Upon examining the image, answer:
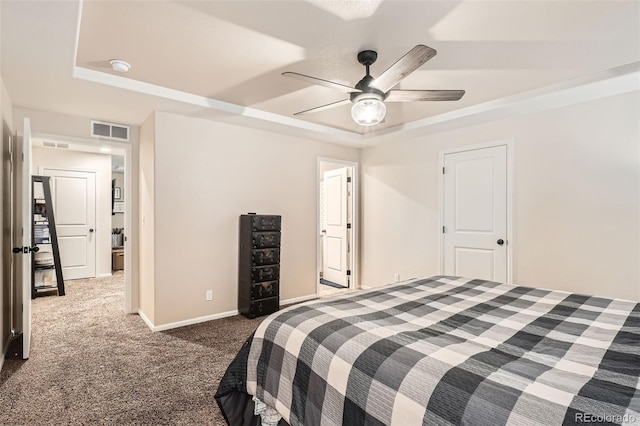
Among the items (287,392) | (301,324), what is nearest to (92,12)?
(301,324)

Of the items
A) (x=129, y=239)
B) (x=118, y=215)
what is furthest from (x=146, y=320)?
(x=118, y=215)

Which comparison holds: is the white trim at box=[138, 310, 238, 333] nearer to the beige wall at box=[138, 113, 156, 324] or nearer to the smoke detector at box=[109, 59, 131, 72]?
the beige wall at box=[138, 113, 156, 324]

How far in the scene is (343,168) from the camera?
5.42m

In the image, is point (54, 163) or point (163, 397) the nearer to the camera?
point (163, 397)

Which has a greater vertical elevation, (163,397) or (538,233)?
(538,233)

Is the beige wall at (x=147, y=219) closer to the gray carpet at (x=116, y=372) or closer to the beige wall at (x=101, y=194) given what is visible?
the gray carpet at (x=116, y=372)

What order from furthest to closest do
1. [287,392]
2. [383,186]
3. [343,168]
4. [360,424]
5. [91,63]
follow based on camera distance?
[343,168] → [383,186] → [91,63] → [287,392] → [360,424]

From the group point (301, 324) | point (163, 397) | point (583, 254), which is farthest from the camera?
point (583, 254)

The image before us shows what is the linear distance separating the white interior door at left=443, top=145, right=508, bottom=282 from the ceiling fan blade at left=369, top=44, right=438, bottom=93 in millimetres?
2175

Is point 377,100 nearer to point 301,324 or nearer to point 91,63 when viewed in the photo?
point 301,324

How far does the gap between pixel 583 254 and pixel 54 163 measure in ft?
25.3

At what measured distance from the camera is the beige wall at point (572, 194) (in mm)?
2842

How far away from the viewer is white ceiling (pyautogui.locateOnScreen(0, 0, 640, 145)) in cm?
188

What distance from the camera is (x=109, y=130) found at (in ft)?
12.3
